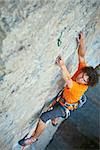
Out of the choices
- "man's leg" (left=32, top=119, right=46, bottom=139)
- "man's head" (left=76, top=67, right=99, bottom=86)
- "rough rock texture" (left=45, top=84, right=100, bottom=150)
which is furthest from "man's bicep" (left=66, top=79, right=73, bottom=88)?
"rough rock texture" (left=45, top=84, right=100, bottom=150)

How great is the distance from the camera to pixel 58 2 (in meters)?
2.39

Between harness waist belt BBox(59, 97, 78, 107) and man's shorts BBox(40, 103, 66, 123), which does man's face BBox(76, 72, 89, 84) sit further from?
man's shorts BBox(40, 103, 66, 123)

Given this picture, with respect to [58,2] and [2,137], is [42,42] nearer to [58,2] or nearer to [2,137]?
[58,2]

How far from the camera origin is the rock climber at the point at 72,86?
10.9 feet

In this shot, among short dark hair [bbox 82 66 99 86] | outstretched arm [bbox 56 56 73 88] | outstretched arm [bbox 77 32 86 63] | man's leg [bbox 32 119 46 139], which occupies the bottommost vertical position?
short dark hair [bbox 82 66 99 86]

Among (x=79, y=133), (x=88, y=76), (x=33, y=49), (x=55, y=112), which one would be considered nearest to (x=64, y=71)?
(x=88, y=76)

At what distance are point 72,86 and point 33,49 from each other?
109 cm

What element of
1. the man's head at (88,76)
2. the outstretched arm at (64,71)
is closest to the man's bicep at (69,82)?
the outstretched arm at (64,71)

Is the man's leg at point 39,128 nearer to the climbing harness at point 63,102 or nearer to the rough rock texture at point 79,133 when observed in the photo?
the climbing harness at point 63,102

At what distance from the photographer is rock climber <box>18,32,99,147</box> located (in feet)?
10.9

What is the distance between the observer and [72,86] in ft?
11.2

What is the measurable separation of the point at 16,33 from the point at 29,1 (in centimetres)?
22

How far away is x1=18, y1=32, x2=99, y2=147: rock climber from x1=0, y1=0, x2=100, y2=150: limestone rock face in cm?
8

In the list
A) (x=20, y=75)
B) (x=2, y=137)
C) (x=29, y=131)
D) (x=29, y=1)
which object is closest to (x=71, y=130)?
(x=29, y=131)
